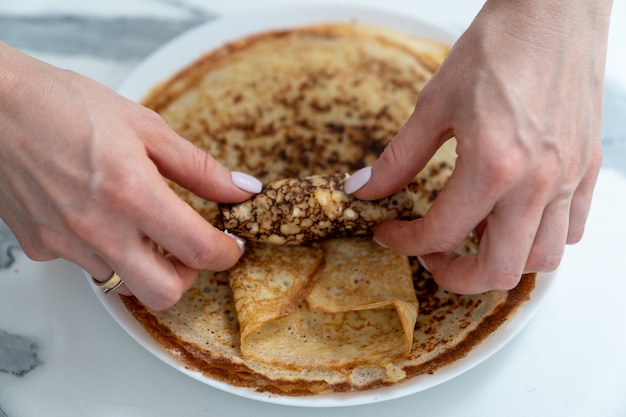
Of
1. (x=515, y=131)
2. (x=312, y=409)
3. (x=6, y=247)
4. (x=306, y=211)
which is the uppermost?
(x=515, y=131)

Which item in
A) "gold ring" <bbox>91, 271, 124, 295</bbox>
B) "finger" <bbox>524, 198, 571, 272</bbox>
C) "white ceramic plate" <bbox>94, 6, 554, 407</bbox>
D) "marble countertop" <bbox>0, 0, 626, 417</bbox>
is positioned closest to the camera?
"finger" <bbox>524, 198, 571, 272</bbox>

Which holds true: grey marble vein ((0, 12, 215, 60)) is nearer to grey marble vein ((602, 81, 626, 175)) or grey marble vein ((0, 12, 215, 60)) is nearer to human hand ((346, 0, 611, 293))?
human hand ((346, 0, 611, 293))

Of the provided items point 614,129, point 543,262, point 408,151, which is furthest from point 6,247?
point 614,129

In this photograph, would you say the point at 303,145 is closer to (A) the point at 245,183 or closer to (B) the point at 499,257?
(A) the point at 245,183

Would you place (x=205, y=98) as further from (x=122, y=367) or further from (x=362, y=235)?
(x=122, y=367)

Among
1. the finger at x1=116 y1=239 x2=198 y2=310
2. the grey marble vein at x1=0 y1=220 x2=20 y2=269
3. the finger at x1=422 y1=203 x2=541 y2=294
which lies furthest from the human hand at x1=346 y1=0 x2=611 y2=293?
the grey marble vein at x1=0 y1=220 x2=20 y2=269
